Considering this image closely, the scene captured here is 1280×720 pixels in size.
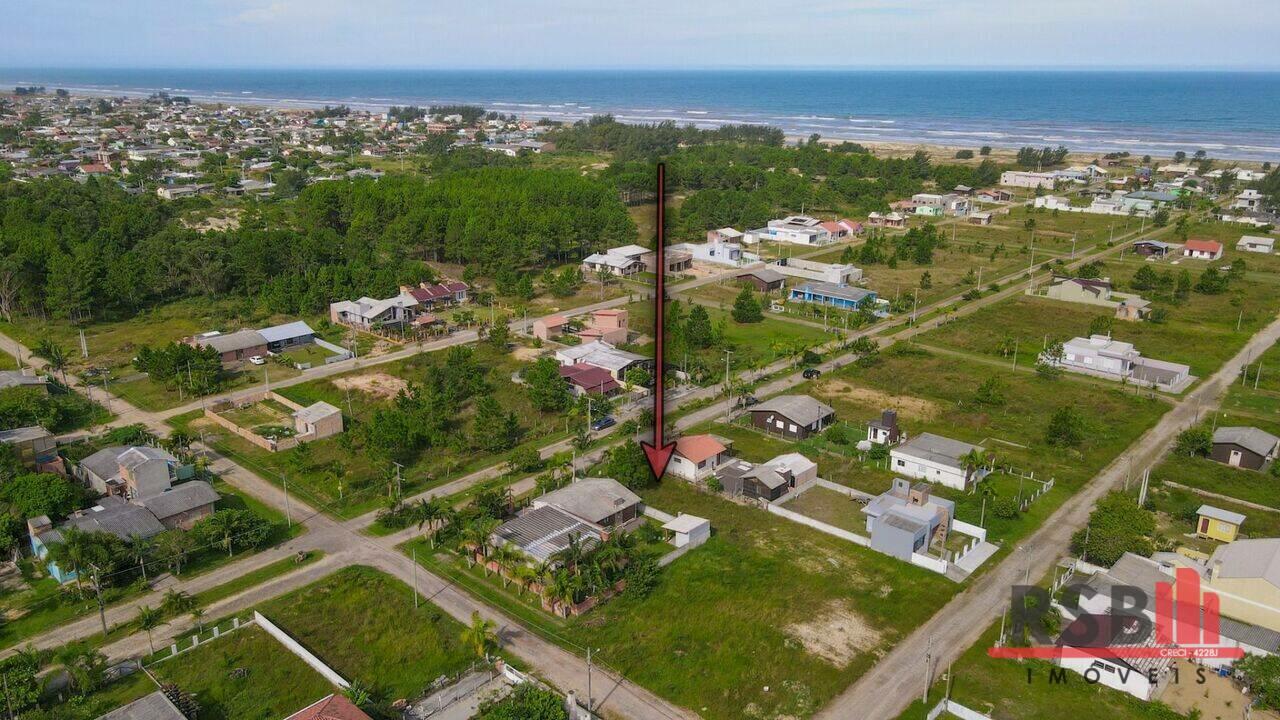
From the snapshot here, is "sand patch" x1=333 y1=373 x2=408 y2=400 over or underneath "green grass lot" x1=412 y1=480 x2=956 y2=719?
over

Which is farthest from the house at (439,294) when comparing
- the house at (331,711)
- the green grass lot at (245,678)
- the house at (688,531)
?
the house at (331,711)

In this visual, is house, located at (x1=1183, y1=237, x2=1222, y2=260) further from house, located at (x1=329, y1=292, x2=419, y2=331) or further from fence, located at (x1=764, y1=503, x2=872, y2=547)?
house, located at (x1=329, y1=292, x2=419, y2=331)

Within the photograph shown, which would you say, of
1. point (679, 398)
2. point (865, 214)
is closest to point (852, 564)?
point (679, 398)

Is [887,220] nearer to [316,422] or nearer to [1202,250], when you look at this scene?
[1202,250]

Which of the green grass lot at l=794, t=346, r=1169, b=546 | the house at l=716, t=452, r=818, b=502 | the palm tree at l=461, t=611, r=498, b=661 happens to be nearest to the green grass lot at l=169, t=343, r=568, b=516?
the house at l=716, t=452, r=818, b=502

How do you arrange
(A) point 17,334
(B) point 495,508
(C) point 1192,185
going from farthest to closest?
(C) point 1192,185 → (A) point 17,334 → (B) point 495,508

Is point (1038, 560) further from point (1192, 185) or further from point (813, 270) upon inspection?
point (1192, 185)

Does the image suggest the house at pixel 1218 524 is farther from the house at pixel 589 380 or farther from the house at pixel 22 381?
the house at pixel 22 381

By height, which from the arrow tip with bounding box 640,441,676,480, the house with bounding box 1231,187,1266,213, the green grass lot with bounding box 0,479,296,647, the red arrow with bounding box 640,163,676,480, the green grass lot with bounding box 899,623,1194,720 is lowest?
the green grass lot with bounding box 0,479,296,647
